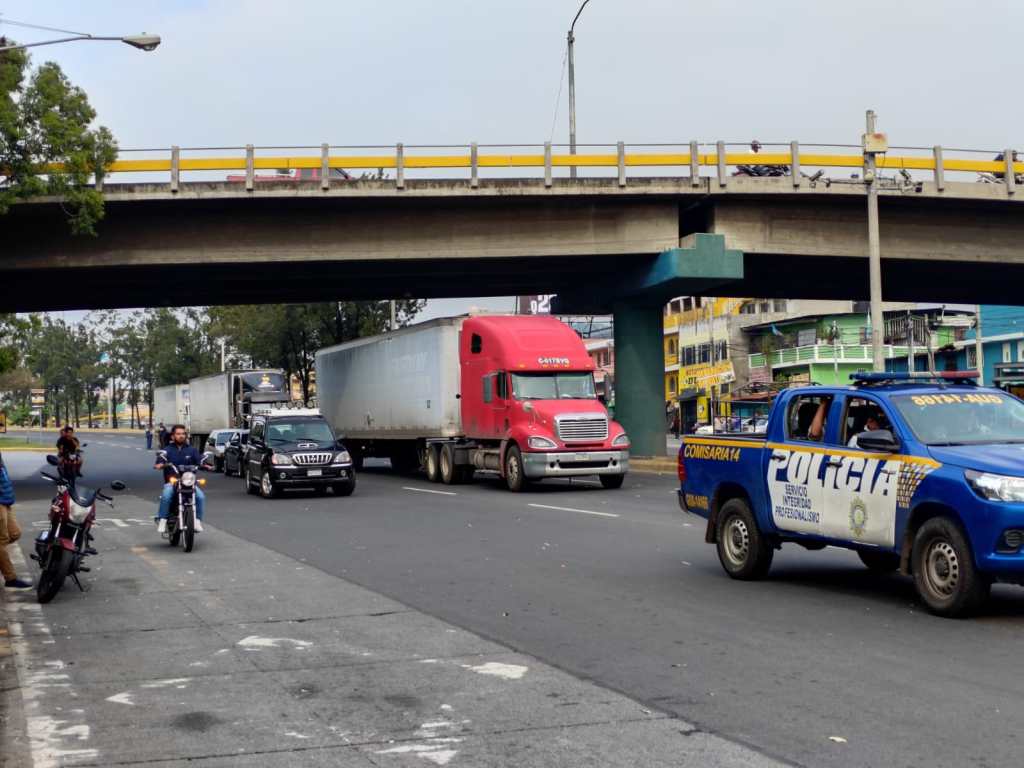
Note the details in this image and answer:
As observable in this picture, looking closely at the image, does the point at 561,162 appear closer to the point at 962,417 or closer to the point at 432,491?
the point at 432,491

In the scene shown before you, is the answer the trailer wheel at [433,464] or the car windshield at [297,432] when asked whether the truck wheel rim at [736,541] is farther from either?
the trailer wheel at [433,464]

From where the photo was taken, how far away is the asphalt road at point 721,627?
21.7ft

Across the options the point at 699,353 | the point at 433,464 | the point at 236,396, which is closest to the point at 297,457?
the point at 433,464

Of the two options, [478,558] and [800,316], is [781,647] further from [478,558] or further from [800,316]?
[800,316]

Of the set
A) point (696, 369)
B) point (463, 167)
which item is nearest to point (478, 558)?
point (463, 167)

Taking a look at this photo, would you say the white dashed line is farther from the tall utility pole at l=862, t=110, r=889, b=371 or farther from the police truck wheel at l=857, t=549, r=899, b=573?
the police truck wheel at l=857, t=549, r=899, b=573

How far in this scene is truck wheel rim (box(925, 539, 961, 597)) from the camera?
956 centimetres

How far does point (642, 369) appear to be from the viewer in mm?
39781

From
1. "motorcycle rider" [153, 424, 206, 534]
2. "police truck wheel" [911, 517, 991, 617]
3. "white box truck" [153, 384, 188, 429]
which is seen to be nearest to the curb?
"motorcycle rider" [153, 424, 206, 534]

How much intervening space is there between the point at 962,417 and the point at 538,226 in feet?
85.5

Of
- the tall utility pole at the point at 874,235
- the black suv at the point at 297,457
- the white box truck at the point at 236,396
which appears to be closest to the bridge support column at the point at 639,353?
the tall utility pole at the point at 874,235

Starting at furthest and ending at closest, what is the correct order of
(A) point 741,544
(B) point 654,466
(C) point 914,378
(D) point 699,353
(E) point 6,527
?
(D) point 699,353 < (B) point 654,466 < (A) point 741,544 < (E) point 6,527 < (C) point 914,378

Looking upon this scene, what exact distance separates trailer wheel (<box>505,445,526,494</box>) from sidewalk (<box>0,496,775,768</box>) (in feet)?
49.7

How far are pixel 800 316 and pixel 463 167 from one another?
5484cm
